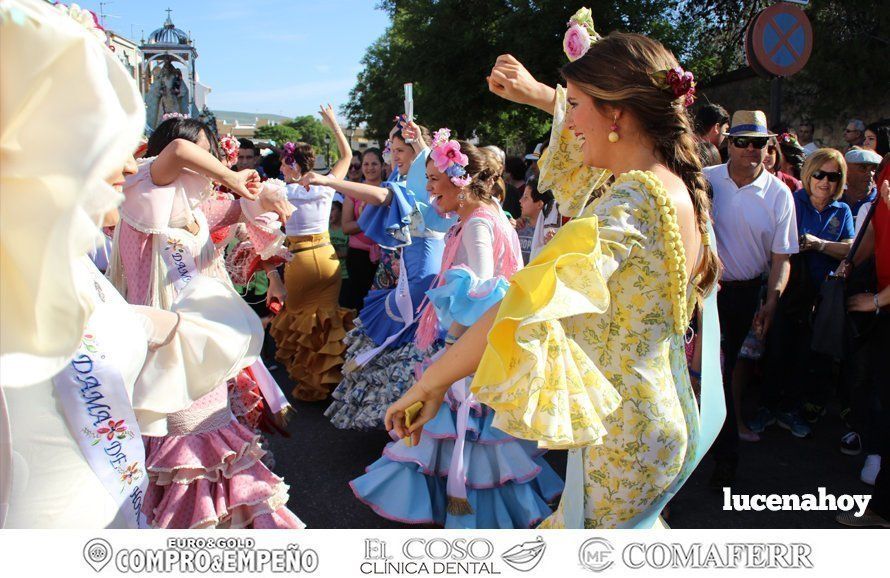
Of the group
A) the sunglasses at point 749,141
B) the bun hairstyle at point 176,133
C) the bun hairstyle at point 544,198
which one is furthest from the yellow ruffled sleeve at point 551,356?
the bun hairstyle at point 544,198

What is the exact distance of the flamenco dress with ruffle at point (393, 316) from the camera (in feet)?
15.1

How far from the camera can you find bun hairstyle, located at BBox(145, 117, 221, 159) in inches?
140

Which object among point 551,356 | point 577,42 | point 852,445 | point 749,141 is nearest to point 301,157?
point 749,141

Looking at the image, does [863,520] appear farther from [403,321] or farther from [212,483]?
[212,483]

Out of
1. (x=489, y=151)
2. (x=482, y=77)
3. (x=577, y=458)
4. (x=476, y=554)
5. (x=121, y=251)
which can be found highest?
(x=482, y=77)

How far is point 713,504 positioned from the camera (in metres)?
4.09

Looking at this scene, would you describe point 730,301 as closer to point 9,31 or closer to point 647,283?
point 647,283

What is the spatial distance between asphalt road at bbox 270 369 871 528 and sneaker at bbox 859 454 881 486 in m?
0.04

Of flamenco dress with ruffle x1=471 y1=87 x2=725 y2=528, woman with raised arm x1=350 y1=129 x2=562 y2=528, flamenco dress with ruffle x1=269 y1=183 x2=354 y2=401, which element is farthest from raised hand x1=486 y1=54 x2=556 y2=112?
flamenco dress with ruffle x1=269 y1=183 x2=354 y2=401

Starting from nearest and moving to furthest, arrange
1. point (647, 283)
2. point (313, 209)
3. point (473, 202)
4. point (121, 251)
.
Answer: point (647, 283) → point (121, 251) → point (473, 202) → point (313, 209)

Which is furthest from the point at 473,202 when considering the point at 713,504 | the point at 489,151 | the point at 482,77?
the point at 482,77

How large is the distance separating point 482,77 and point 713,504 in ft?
55.6

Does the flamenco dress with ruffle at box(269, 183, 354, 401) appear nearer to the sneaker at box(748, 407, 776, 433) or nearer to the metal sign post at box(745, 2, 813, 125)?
the sneaker at box(748, 407, 776, 433)

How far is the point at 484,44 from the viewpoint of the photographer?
19.4 meters
